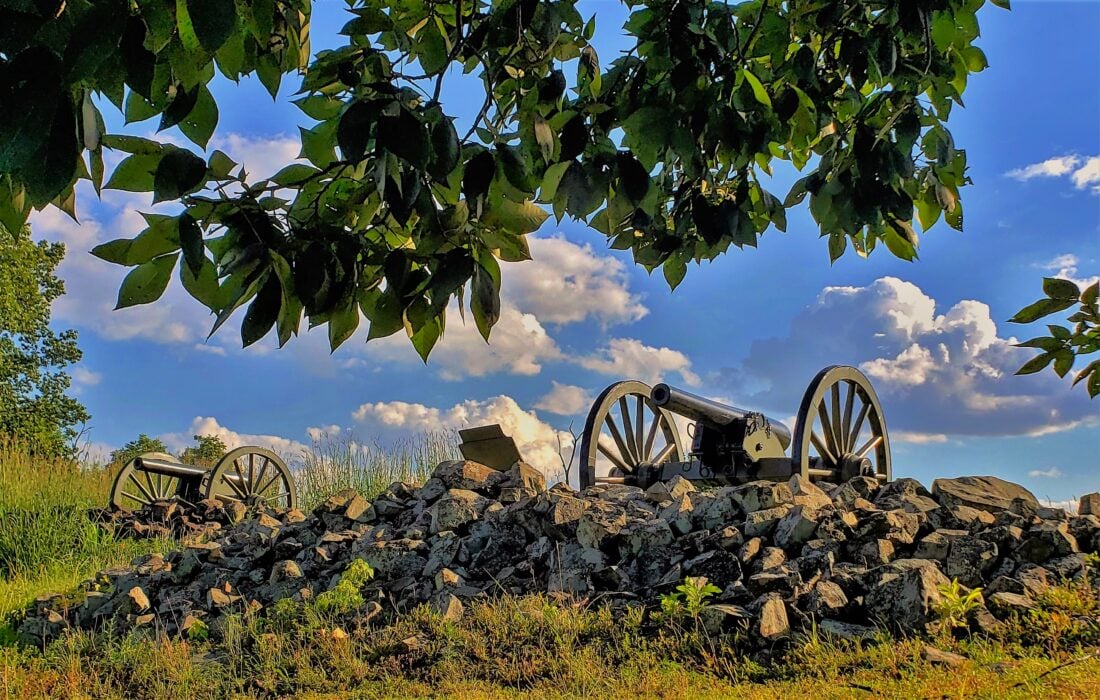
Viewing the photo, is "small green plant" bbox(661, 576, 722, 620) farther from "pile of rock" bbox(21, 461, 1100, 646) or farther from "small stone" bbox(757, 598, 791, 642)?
"small stone" bbox(757, 598, 791, 642)

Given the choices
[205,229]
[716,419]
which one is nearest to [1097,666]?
[205,229]

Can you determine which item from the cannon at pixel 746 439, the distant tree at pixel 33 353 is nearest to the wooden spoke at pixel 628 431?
the cannon at pixel 746 439

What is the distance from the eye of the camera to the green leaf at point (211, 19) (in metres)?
0.81

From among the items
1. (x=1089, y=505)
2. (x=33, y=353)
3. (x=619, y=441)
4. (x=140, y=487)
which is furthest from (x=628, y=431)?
(x=33, y=353)

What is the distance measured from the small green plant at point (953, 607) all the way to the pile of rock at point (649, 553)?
0.15ft

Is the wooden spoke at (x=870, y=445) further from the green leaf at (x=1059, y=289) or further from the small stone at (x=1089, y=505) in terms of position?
the green leaf at (x=1059, y=289)

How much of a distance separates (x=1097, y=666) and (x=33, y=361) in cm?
2113

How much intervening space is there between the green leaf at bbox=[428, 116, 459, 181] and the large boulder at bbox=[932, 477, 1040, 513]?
456cm

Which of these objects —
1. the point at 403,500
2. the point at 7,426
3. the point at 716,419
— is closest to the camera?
the point at 403,500

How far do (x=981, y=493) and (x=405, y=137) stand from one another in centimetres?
506

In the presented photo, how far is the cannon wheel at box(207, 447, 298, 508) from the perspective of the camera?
10227mm

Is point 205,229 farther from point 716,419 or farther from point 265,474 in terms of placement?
point 265,474

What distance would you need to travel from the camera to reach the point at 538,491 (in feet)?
19.5

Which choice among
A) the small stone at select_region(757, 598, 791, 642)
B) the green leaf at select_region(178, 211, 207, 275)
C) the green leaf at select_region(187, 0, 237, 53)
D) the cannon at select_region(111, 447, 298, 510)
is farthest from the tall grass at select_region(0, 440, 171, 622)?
the green leaf at select_region(187, 0, 237, 53)
